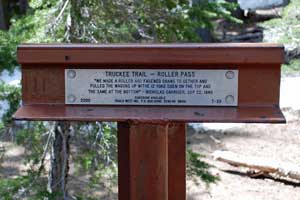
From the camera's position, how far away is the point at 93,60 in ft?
6.79

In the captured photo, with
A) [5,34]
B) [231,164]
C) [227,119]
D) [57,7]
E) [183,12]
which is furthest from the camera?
[231,164]

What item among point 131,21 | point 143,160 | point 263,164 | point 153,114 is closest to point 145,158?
point 143,160

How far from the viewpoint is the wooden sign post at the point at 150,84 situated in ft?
6.63

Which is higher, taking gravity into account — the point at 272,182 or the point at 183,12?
the point at 183,12

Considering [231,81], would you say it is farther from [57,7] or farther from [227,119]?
[57,7]

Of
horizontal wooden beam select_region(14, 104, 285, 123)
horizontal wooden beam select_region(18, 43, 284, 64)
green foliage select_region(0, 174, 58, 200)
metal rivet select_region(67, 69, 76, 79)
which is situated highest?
horizontal wooden beam select_region(18, 43, 284, 64)

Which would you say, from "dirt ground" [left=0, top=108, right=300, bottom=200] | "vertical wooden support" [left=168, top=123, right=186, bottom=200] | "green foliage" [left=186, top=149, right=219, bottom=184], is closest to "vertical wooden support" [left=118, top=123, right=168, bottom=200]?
"vertical wooden support" [left=168, top=123, right=186, bottom=200]

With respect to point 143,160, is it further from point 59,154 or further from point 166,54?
point 59,154

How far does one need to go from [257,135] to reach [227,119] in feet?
18.2

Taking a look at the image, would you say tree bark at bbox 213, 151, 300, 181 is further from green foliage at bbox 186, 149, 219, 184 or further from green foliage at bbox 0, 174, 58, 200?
green foliage at bbox 0, 174, 58, 200

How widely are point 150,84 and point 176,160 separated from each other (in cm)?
45

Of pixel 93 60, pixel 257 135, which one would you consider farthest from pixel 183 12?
pixel 257 135

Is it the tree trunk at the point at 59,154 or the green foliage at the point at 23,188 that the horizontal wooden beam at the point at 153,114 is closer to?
the green foliage at the point at 23,188

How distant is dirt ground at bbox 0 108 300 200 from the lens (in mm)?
5496
